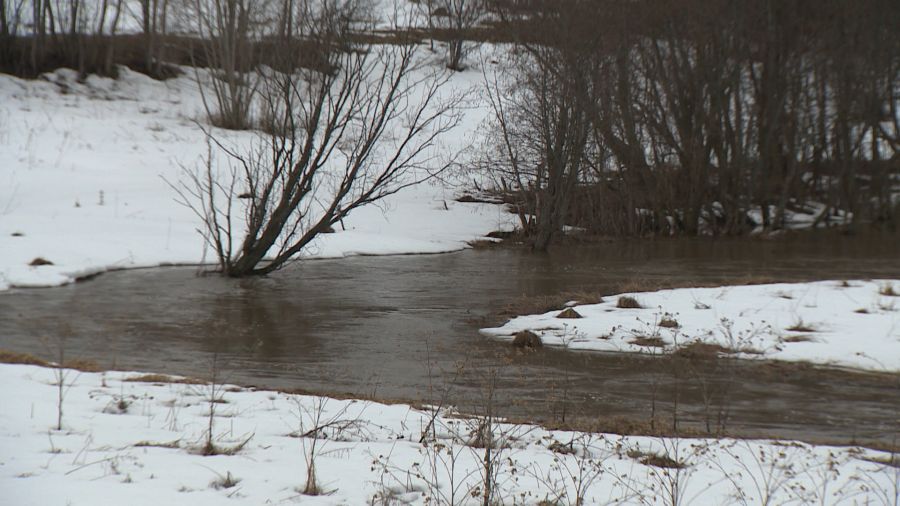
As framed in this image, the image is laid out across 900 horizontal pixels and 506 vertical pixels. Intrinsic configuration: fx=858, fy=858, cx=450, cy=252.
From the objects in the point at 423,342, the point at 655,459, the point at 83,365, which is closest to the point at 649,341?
the point at 423,342

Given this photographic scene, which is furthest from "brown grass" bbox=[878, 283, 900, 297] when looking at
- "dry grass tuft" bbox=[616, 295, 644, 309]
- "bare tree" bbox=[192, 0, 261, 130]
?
"bare tree" bbox=[192, 0, 261, 130]

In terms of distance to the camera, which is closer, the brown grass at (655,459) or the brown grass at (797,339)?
the brown grass at (655,459)

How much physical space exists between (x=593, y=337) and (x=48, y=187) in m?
19.1

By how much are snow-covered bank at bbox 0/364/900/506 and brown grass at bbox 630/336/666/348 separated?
454 centimetres

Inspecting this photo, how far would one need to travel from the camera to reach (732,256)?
22422 mm

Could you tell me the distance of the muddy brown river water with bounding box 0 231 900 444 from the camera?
312 inches

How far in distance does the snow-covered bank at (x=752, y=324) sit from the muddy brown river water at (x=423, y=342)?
56cm

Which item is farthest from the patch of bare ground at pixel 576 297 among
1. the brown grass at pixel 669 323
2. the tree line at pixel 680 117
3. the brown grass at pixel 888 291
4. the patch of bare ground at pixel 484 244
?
the patch of bare ground at pixel 484 244

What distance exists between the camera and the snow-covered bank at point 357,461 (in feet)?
15.2

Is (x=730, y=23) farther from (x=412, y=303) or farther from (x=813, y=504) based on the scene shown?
(x=813, y=504)

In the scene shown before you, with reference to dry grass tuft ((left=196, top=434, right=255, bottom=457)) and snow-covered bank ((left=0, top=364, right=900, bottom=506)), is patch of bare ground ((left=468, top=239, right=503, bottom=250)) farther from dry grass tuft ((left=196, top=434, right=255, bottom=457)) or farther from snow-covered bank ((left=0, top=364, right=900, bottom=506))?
dry grass tuft ((left=196, top=434, right=255, bottom=457))

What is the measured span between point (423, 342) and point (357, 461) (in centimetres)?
582

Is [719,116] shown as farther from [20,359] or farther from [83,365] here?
[20,359]

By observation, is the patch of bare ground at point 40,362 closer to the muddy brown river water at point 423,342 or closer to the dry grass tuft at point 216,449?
the muddy brown river water at point 423,342
